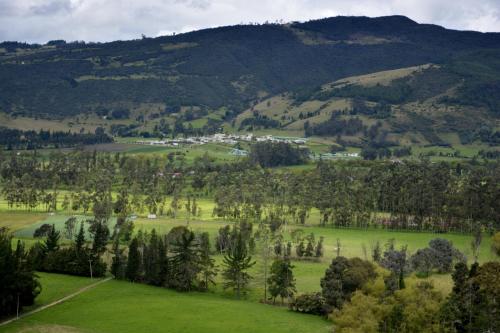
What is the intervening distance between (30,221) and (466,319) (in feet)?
344

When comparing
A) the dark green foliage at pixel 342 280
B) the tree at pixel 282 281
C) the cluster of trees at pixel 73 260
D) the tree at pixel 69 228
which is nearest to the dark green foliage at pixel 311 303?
the dark green foliage at pixel 342 280

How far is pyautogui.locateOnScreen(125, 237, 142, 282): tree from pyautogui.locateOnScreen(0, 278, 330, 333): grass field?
6.96 meters

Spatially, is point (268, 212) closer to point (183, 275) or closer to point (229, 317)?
point (183, 275)

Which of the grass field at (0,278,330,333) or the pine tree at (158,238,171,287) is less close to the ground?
the pine tree at (158,238,171,287)

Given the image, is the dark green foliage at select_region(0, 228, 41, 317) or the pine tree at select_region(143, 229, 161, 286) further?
the pine tree at select_region(143, 229, 161, 286)

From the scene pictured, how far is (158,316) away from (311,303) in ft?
67.1

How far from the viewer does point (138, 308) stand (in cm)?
8569

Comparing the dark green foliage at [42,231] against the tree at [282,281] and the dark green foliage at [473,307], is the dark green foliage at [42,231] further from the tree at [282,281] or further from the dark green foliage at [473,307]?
the dark green foliage at [473,307]

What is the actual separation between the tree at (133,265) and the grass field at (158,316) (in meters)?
6.96

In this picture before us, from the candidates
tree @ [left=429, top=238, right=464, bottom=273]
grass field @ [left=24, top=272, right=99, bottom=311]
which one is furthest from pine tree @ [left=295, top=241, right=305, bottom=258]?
grass field @ [left=24, top=272, right=99, bottom=311]

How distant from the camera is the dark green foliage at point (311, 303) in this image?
87.4 meters

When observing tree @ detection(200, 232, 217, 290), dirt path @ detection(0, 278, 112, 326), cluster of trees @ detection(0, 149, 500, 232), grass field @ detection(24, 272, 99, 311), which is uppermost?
cluster of trees @ detection(0, 149, 500, 232)

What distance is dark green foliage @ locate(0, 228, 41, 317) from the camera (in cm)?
7994

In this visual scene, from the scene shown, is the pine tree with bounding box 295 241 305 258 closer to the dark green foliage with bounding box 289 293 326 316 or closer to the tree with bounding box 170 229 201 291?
the tree with bounding box 170 229 201 291
